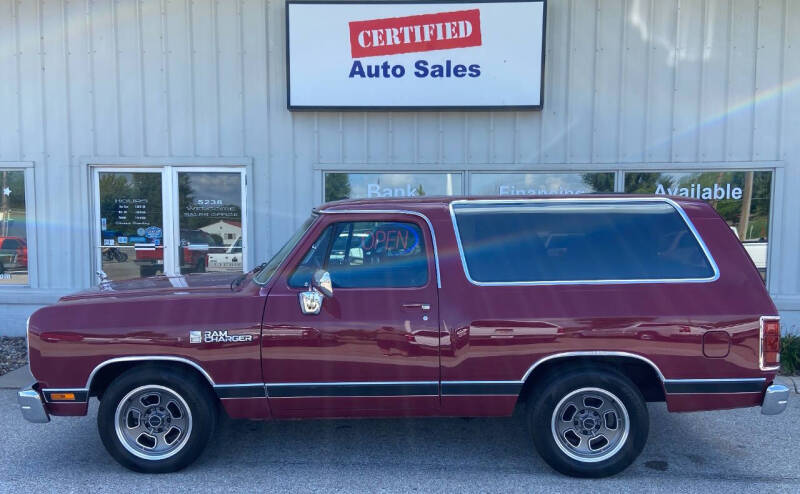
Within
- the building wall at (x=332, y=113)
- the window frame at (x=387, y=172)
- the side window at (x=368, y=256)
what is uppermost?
the building wall at (x=332, y=113)

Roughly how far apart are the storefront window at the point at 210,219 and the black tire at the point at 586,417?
5083mm

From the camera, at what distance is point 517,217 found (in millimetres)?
4074

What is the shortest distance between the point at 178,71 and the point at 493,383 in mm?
6067

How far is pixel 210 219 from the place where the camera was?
7.79 m

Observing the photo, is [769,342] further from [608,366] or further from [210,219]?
[210,219]

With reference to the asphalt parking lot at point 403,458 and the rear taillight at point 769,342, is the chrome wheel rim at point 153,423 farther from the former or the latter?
the rear taillight at point 769,342

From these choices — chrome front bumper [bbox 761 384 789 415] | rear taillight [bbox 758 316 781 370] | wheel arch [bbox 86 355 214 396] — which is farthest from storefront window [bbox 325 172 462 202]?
Result: chrome front bumper [bbox 761 384 789 415]

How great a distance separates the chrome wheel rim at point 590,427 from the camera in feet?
12.8

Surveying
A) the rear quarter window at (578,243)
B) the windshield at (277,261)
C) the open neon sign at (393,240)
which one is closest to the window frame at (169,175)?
the windshield at (277,261)

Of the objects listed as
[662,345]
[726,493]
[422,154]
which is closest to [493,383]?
[662,345]

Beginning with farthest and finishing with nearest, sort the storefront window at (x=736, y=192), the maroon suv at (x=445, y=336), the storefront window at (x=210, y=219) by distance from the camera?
1. the storefront window at (x=210, y=219)
2. the storefront window at (x=736, y=192)
3. the maroon suv at (x=445, y=336)

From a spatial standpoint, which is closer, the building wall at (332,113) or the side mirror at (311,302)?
the side mirror at (311,302)

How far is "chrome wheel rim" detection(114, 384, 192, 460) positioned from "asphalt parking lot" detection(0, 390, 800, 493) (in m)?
0.20

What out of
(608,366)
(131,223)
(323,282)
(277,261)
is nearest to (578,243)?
(608,366)
